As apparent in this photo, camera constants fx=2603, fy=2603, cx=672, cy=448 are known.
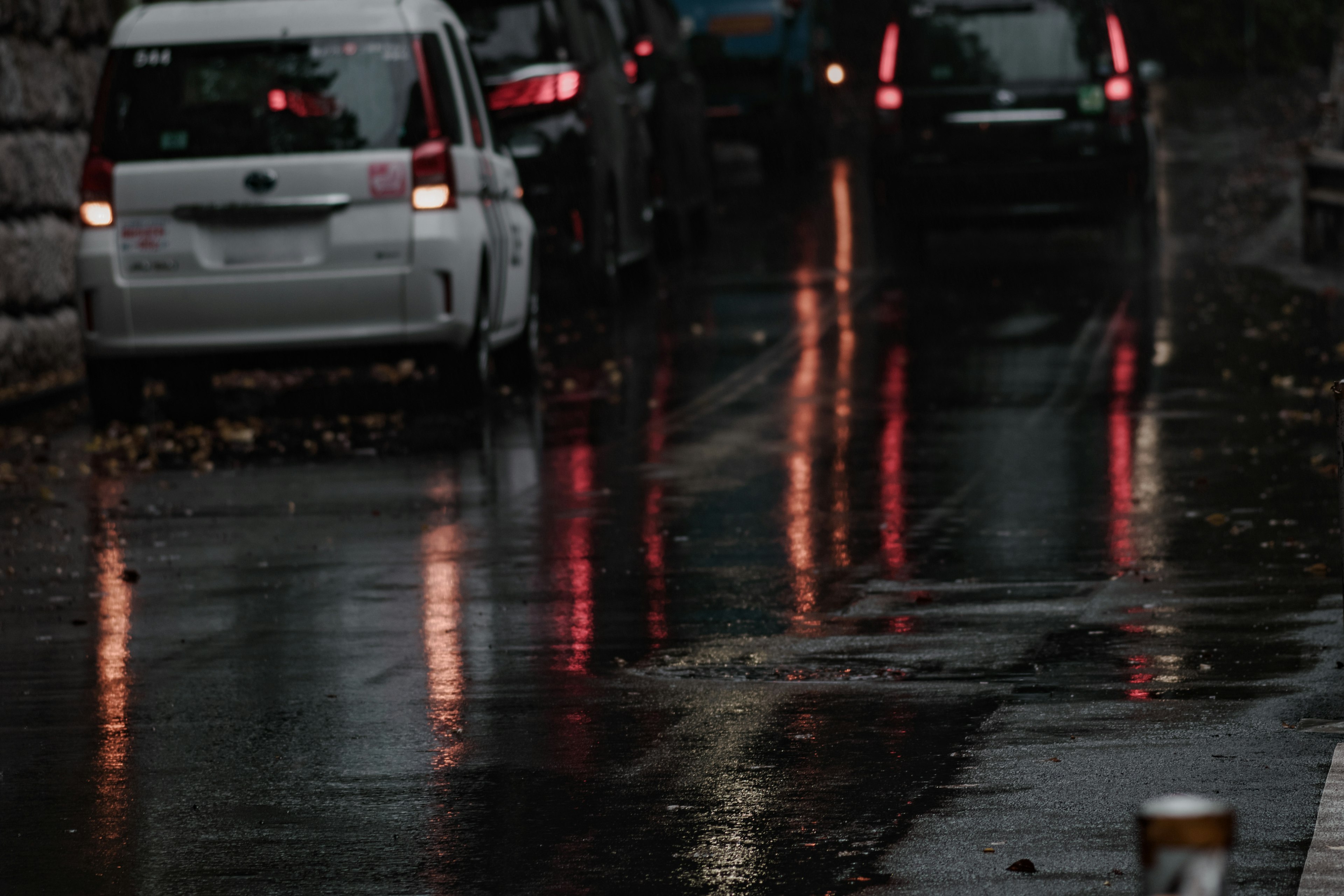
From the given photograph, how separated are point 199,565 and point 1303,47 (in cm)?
3914

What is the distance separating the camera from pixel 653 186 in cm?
2095

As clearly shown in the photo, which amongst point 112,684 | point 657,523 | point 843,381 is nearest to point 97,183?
point 843,381

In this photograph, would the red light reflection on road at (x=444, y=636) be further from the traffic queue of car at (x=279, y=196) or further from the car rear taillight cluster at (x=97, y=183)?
the car rear taillight cluster at (x=97, y=183)

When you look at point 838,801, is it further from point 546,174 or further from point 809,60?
point 809,60

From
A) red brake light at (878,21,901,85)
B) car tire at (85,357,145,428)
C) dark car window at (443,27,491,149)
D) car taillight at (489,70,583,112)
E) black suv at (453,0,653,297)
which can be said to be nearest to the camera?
car tire at (85,357,145,428)

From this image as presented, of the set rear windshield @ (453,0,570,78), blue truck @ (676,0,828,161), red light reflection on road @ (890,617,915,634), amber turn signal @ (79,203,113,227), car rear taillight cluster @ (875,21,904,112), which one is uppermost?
rear windshield @ (453,0,570,78)

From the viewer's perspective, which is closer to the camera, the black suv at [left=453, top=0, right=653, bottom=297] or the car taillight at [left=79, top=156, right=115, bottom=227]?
the car taillight at [left=79, top=156, right=115, bottom=227]

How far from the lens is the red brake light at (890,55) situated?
64.5ft

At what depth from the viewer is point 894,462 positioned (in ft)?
36.0

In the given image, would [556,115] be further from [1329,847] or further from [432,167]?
[1329,847]

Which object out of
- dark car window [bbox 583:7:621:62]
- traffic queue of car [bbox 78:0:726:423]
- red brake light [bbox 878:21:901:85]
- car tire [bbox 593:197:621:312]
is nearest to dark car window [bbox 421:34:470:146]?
traffic queue of car [bbox 78:0:726:423]

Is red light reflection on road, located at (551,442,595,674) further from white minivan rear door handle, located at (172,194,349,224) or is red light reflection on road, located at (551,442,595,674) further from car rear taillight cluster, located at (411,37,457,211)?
white minivan rear door handle, located at (172,194,349,224)

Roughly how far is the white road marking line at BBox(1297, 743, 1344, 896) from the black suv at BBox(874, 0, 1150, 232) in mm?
14008

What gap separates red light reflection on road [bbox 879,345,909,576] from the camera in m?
8.84
